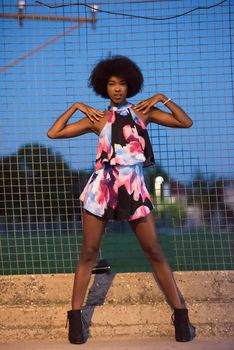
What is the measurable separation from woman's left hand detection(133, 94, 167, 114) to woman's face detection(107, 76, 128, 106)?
0.37ft

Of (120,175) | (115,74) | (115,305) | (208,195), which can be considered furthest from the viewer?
(208,195)

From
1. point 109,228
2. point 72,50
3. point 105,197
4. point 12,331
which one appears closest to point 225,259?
point 109,228

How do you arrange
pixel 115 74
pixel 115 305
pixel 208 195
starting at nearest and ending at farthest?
pixel 115 74 → pixel 115 305 → pixel 208 195

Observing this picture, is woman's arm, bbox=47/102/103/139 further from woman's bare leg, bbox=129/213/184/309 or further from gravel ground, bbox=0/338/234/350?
gravel ground, bbox=0/338/234/350

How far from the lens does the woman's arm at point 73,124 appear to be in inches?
146

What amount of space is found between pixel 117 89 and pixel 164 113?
35 centimetres

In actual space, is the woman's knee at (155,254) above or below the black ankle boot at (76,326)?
above

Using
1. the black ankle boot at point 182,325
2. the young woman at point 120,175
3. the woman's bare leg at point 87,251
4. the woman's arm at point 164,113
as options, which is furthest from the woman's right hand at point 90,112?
the black ankle boot at point 182,325

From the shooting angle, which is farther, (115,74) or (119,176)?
(115,74)

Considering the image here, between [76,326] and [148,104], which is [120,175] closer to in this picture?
[148,104]

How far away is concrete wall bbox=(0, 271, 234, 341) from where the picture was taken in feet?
12.7

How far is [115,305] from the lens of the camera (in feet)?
13.2

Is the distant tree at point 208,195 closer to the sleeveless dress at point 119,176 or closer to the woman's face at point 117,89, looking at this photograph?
the sleeveless dress at point 119,176

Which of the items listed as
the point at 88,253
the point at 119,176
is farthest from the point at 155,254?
the point at 119,176
